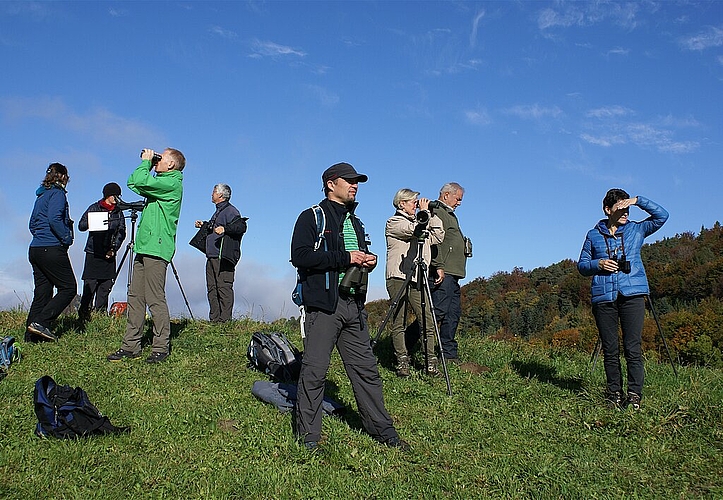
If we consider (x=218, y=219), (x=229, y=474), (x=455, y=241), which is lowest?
(x=229, y=474)

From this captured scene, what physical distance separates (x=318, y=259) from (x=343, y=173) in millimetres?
821

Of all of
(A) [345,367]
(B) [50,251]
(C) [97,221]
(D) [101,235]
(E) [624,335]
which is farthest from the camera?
(D) [101,235]

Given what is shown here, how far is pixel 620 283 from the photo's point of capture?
23.3 ft

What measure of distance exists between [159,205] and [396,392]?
3784mm

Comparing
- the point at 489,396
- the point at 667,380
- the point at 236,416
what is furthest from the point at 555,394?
the point at 236,416

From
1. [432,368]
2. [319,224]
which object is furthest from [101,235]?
[319,224]

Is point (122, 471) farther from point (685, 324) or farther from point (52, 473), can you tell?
point (685, 324)

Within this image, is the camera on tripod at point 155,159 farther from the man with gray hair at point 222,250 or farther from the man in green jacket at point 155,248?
the man with gray hair at point 222,250

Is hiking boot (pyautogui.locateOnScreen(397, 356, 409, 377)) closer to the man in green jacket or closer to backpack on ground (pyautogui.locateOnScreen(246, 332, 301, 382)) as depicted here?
backpack on ground (pyautogui.locateOnScreen(246, 332, 301, 382))

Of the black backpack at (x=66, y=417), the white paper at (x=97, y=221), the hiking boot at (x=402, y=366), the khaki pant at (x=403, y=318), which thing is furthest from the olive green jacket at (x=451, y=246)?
the white paper at (x=97, y=221)

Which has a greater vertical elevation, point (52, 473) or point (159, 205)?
point (159, 205)

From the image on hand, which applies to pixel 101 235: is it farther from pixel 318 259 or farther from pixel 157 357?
pixel 318 259

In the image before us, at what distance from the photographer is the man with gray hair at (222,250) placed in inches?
426

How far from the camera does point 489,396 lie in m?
7.64
